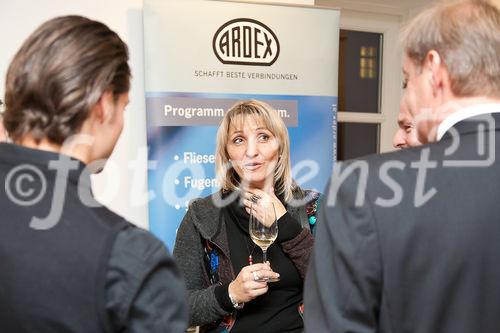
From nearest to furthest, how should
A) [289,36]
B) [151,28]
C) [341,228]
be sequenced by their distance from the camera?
[341,228]
[151,28]
[289,36]

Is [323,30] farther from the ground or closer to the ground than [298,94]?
farther from the ground

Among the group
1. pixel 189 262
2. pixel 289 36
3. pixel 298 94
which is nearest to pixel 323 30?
pixel 289 36

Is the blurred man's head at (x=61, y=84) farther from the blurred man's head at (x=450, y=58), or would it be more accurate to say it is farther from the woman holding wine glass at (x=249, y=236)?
the woman holding wine glass at (x=249, y=236)

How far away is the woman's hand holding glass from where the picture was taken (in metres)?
1.43

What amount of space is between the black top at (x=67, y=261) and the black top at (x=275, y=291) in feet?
2.56

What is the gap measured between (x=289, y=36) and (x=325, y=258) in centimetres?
208

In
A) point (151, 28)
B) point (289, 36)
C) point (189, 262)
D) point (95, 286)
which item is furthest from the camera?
point (289, 36)

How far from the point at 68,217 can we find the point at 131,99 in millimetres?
1979

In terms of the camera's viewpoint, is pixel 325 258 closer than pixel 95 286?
No

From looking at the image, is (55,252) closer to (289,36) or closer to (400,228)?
(400,228)

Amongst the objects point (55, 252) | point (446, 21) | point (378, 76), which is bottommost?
point (55, 252)

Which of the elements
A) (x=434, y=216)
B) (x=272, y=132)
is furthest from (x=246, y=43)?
(x=434, y=216)

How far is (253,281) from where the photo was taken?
4.72 ft

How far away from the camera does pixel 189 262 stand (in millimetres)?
1673
